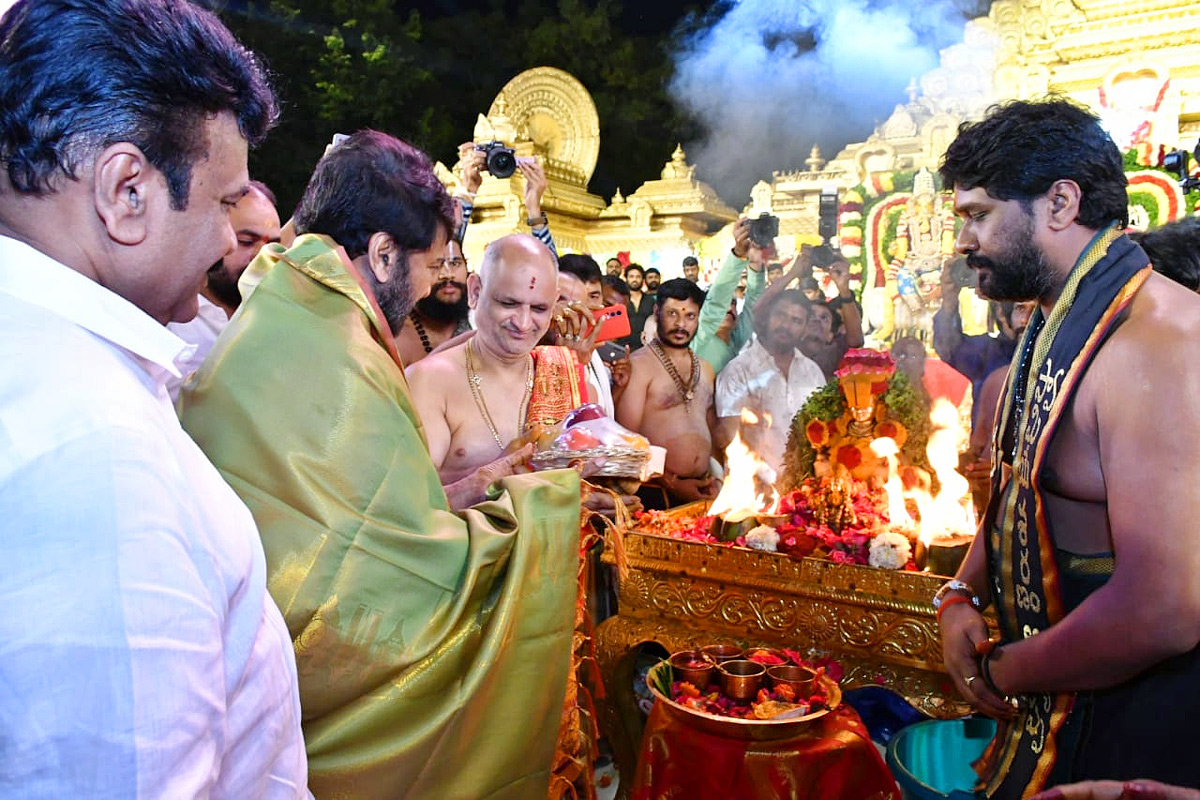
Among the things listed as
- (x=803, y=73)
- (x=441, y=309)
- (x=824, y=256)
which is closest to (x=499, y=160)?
(x=441, y=309)

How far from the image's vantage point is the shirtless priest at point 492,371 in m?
3.23

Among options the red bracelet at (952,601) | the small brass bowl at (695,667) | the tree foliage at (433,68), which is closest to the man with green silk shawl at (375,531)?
the small brass bowl at (695,667)

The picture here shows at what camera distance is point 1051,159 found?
195 centimetres

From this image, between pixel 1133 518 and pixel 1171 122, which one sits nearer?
pixel 1133 518

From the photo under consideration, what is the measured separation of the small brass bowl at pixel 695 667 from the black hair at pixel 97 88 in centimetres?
212

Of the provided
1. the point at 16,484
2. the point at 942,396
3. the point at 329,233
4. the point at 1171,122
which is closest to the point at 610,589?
the point at 942,396

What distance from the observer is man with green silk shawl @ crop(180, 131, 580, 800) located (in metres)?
1.73

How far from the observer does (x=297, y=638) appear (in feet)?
5.63

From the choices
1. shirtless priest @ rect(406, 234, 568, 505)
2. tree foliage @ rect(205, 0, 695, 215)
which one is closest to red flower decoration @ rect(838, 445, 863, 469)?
shirtless priest @ rect(406, 234, 568, 505)

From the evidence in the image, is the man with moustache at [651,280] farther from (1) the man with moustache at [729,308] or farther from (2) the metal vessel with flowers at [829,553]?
(2) the metal vessel with flowers at [829,553]

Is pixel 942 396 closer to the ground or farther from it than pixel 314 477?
farther from it

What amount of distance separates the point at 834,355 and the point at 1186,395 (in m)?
4.52

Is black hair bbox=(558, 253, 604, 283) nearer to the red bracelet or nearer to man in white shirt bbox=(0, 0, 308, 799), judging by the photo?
the red bracelet

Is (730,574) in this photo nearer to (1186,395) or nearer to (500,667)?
(500,667)
